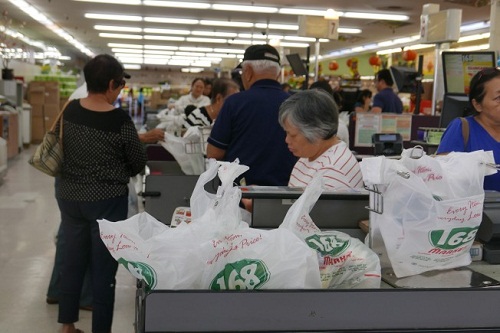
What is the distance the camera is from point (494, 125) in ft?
8.63

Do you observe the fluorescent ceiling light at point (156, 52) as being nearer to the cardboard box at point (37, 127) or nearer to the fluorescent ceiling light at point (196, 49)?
the fluorescent ceiling light at point (196, 49)

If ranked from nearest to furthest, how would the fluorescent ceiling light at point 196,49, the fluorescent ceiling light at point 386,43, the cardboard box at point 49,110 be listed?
the cardboard box at point 49,110, the fluorescent ceiling light at point 386,43, the fluorescent ceiling light at point 196,49

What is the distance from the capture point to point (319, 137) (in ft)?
7.62

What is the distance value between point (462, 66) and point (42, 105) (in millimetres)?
13244

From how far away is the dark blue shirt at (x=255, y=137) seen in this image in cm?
327

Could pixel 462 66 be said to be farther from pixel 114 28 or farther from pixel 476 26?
pixel 114 28

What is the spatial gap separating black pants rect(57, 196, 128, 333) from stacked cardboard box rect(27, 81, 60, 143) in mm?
13488

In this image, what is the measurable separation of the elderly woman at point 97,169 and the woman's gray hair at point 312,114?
1121 mm

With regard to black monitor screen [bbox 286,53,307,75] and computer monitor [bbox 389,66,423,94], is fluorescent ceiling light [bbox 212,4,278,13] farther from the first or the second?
Result: computer monitor [bbox 389,66,423,94]

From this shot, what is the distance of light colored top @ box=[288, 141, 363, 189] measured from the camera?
2.28 m

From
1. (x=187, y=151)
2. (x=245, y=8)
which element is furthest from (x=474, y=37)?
(x=187, y=151)

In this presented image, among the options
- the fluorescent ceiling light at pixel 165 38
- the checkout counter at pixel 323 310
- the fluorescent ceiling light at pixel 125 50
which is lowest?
the checkout counter at pixel 323 310

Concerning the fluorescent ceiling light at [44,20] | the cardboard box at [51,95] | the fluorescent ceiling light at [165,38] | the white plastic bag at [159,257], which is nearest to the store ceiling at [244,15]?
the fluorescent ceiling light at [44,20]

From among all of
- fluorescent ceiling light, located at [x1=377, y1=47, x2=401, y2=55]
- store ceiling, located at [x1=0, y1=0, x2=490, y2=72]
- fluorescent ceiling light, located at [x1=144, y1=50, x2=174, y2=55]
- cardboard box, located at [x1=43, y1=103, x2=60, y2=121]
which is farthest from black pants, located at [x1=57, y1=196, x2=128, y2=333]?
fluorescent ceiling light, located at [x1=144, y1=50, x2=174, y2=55]
